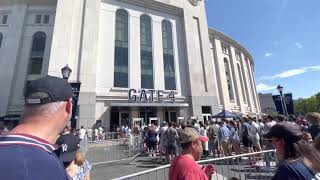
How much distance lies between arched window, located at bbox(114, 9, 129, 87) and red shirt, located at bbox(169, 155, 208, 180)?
27.3m

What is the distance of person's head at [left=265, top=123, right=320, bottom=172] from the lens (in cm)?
192

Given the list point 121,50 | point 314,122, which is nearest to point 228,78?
point 121,50

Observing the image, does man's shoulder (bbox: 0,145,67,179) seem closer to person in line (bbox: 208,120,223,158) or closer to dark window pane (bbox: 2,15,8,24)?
person in line (bbox: 208,120,223,158)

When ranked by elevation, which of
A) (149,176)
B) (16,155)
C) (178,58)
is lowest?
(149,176)

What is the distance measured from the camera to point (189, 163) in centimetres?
274

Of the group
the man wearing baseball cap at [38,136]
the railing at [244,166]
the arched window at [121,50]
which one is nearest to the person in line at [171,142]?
the railing at [244,166]

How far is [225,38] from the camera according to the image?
49.9 metres

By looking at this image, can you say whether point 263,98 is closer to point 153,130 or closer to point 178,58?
point 178,58

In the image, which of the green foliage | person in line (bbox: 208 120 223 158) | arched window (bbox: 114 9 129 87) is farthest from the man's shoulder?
the green foliage

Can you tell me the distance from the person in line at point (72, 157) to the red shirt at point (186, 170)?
4.17 ft

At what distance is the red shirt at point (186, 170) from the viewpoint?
2.66 meters

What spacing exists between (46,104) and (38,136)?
0.69 feet

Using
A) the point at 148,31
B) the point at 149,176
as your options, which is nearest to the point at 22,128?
the point at 149,176

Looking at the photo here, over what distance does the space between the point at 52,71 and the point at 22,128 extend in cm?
2685
